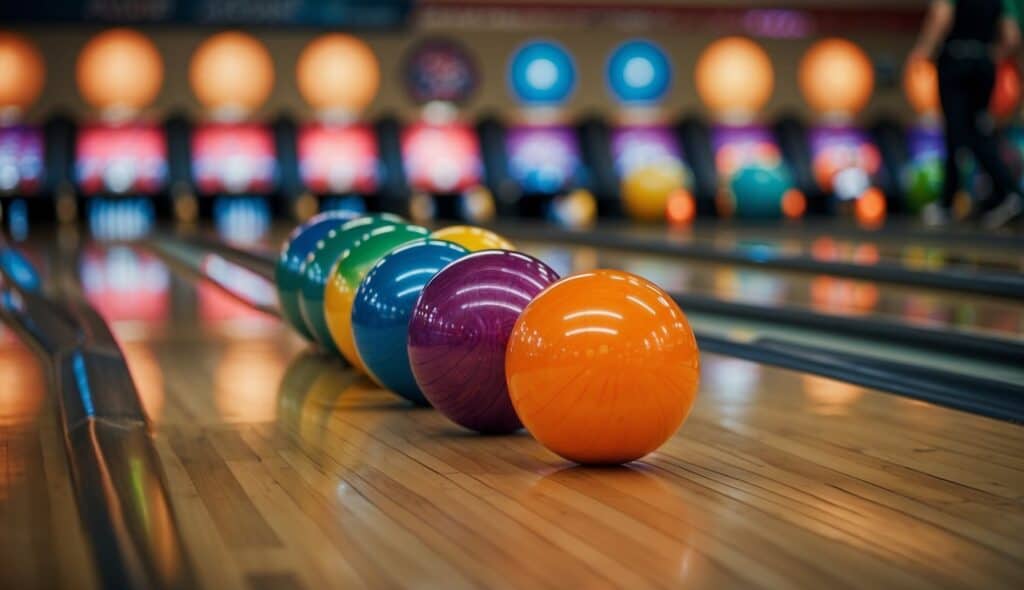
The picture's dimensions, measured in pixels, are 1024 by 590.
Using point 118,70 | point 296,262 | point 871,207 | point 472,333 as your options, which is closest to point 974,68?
point 871,207

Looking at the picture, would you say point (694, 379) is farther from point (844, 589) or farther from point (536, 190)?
point (536, 190)

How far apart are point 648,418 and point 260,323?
7.95 ft

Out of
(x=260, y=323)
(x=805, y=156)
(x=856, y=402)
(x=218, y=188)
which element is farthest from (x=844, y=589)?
(x=805, y=156)

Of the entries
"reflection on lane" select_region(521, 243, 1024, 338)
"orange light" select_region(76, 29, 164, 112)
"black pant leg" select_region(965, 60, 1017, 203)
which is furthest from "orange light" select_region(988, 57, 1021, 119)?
"orange light" select_region(76, 29, 164, 112)

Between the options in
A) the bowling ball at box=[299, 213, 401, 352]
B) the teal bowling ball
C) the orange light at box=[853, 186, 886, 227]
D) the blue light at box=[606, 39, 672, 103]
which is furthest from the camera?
the blue light at box=[606, 39, 672, 103]

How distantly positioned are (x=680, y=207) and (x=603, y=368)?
7142 mm

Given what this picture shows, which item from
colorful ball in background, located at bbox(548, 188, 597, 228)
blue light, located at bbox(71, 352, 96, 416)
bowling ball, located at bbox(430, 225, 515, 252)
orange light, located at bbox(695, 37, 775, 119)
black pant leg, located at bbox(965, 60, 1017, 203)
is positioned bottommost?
colorful ball in background, located at bbox(548, 188, 597, 228)

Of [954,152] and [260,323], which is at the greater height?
[954,152]

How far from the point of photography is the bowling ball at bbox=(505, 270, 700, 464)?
88.9 inches

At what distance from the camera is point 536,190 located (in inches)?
410

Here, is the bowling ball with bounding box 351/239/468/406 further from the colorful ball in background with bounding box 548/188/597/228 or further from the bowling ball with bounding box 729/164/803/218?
the colorful ball in background with bounding box 548/188/597/228

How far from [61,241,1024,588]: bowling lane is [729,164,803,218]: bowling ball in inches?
241

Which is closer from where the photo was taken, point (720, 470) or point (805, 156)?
point (720, 470)

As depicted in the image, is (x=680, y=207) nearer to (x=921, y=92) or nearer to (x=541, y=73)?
(x=541, y=73)
